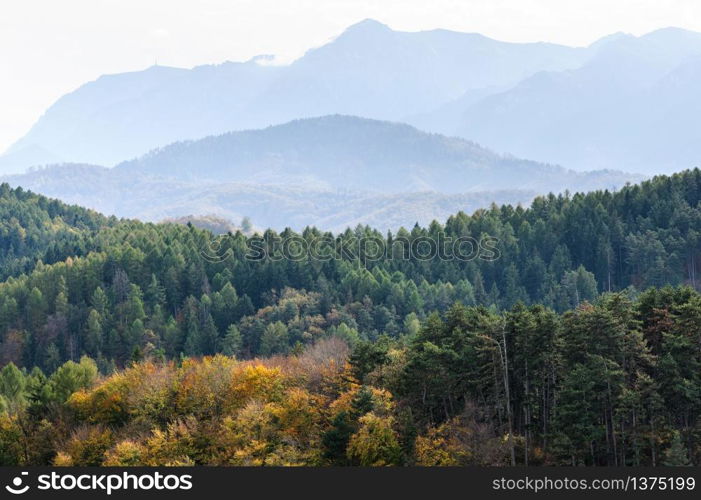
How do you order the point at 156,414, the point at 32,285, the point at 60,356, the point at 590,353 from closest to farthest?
the point at 590,353, the point at 156,414, the point at 60,356, the point at 32,285

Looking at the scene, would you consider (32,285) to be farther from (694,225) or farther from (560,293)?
(694,225)

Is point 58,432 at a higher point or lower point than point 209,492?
lower

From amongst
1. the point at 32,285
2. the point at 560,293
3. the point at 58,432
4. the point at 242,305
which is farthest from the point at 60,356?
the point at 560,293

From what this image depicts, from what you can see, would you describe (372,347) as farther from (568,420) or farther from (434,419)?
(568,420)

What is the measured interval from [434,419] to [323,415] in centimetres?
842

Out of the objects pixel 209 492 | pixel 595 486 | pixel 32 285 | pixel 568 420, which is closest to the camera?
pixel 209 492

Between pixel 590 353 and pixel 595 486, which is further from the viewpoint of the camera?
pixel 590 353

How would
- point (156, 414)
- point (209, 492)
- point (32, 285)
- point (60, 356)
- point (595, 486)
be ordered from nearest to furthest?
1. point (209, 492)
2. point (595, 486)
3. point (156, 414)
4. point (60, 356)
5. point (32, 285)

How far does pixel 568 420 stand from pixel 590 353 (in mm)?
6172

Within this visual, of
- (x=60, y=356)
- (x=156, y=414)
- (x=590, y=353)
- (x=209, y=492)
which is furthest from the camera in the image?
(x=60, y=356)

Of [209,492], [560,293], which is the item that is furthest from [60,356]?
[209,492]

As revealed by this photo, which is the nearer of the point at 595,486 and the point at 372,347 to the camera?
the point at 595,486

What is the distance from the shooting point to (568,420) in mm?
58375

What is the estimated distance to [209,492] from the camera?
125ft
